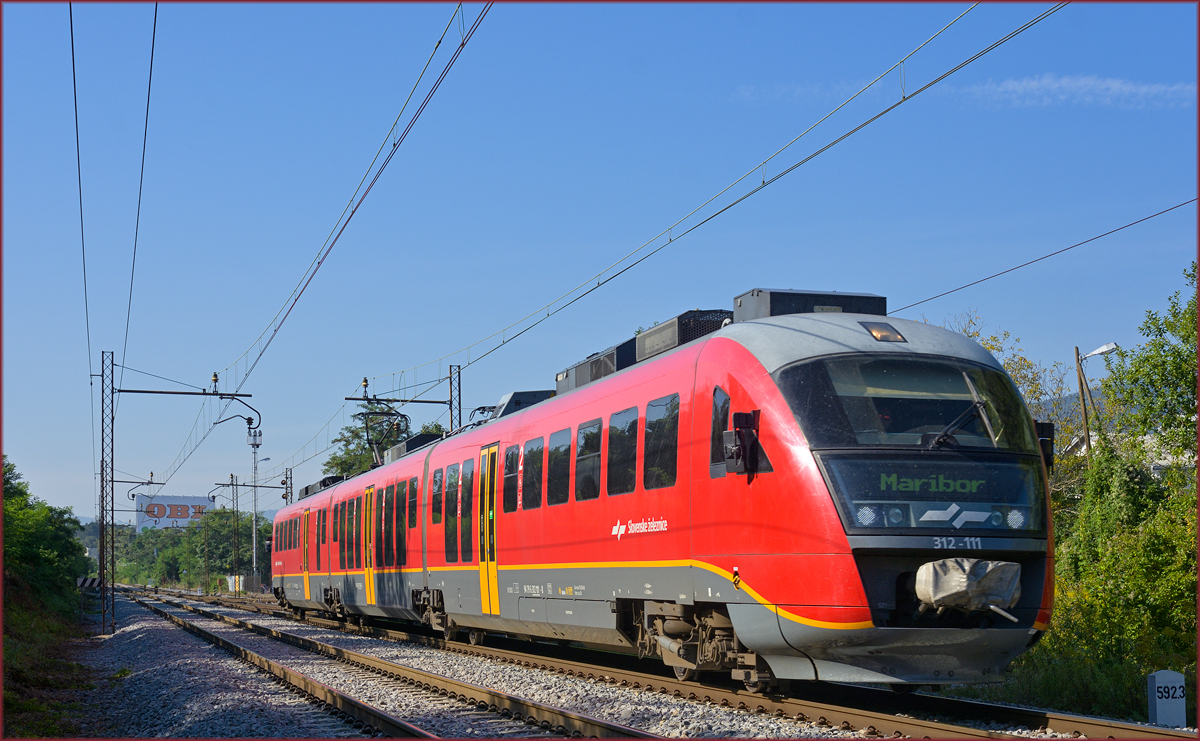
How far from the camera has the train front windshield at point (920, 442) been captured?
9117 mm

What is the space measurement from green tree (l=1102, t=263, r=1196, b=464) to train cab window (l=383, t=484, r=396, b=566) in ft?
87.8

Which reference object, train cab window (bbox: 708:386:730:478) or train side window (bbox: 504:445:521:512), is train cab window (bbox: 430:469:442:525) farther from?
train cab window (bbox: 708:386:730:478)

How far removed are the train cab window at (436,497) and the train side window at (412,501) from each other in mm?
1100

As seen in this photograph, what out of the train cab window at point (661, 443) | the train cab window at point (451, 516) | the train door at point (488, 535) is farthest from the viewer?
the train cab window at point (451, 516)

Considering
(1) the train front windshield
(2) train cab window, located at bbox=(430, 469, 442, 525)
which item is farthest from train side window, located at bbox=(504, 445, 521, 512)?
(1) the train front windshield

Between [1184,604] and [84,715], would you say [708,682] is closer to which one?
[84,715]

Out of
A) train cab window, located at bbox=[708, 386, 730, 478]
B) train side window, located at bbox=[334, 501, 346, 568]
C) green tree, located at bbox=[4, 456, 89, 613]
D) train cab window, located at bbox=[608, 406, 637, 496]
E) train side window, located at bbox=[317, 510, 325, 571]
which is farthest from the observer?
green tree, located at bbox=[4, 456, 89, 613]

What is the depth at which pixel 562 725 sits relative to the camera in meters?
9.75

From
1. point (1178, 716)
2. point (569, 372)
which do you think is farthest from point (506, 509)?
point (1178, 716)

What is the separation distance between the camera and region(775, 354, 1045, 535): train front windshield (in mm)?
9117

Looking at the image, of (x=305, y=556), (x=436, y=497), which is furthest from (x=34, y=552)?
(x=436, y=497)

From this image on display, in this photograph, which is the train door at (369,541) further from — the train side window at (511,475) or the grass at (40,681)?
the train side window at (511,475)

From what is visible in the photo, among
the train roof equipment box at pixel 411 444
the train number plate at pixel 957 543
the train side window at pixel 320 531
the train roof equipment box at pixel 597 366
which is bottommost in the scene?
the train side window at pixel 320 531

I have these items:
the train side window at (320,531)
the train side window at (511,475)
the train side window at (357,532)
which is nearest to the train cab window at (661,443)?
the train side window at (511,475)
